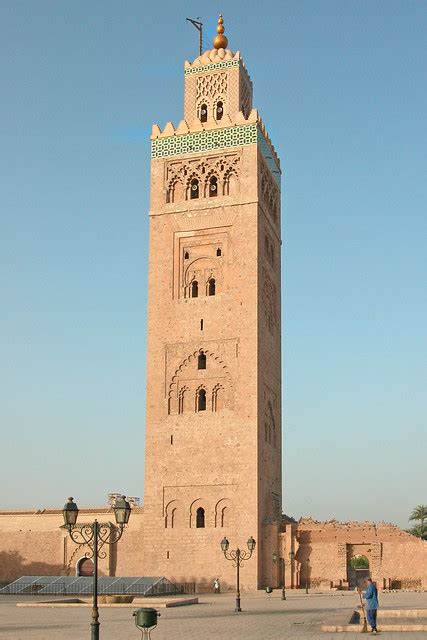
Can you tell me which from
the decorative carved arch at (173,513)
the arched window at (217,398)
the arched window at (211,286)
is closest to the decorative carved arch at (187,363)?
the arched window at (217,398)

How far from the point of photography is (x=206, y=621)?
1698 centimetres

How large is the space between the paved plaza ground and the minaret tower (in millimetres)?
6933

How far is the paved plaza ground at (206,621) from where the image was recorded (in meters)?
13.8

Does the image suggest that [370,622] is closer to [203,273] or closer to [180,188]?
[203,273]

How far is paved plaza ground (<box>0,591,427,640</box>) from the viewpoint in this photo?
13812 mm

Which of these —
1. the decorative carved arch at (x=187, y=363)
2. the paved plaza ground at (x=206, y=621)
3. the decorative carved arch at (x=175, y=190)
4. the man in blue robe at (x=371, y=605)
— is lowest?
the paved plaza ground at (x=206, y=621)

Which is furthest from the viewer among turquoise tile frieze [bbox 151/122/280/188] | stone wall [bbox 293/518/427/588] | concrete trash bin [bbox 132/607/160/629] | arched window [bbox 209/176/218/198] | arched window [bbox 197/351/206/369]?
arched window [bbox 209/176/218/198]

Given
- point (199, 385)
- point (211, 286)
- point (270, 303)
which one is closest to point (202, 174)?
point (211, 286)

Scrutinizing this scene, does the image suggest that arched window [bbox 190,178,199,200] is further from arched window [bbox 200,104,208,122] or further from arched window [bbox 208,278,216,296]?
arched window [bbox 208,278,216,296]

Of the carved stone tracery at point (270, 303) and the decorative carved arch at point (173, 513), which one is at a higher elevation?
the carved stone tracery at point (270, 303)

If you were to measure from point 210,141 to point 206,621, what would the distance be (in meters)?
23.2

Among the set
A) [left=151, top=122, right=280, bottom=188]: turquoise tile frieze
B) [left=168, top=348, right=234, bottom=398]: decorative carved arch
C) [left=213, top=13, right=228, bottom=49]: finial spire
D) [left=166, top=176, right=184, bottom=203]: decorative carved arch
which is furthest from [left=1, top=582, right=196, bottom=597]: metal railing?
[left=213, top=13, right=228, bottom=49]: finial spire

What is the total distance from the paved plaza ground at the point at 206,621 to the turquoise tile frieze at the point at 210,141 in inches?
729

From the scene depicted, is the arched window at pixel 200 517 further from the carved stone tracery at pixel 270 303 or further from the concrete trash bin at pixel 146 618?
the concrete trash bin at pixel 146 618
